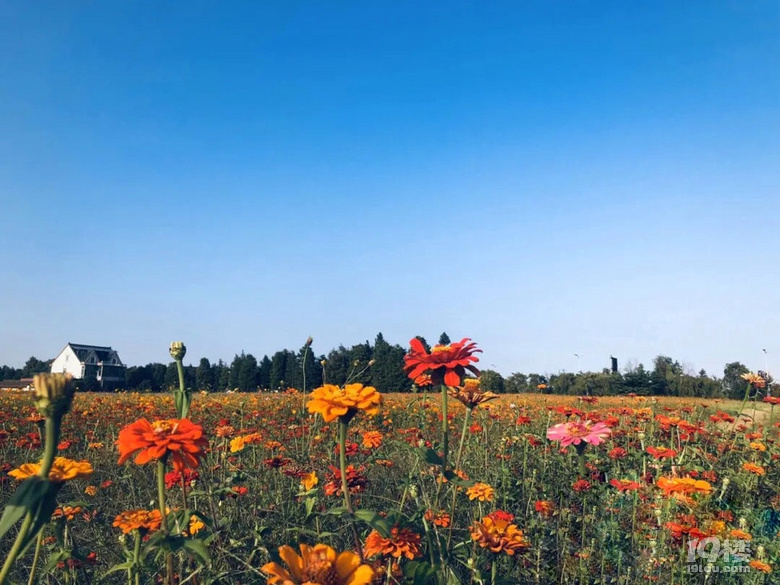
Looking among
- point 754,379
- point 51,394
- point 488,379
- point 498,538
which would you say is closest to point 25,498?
point 51,394

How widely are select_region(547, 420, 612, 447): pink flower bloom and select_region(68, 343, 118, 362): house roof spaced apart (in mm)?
40181

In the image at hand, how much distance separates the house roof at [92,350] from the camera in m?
37.2

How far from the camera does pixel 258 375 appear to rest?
35.0 m

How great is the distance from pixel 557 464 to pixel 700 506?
118 centimetres

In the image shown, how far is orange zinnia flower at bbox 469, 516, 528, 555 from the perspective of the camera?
167cm

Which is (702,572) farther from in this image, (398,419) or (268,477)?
(398,419)

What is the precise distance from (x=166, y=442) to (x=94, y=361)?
4235 centimetres

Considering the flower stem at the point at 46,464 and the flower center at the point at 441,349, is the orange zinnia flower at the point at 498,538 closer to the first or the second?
the flower center at the point at 441,349

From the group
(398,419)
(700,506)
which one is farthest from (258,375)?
(700,506)

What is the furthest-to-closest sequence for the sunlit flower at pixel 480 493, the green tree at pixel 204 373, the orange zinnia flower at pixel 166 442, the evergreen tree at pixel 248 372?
the evergreen tree at pixel 248 372
the green tree at pixel 204 373
the sunlit flower at pixel 480 493
the orange zinnia flower at pixel 166 442

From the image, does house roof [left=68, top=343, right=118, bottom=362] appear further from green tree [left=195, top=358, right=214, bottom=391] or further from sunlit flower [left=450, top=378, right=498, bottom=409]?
sunlit flower [left=450, top=378, right=498, bottom=409]

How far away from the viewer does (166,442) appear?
1380mm

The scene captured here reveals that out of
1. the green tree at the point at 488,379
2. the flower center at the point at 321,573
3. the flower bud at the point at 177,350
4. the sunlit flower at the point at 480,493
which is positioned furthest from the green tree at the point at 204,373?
the flower center at the point at 321,573

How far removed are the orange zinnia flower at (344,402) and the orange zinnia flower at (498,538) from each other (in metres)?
0.55
